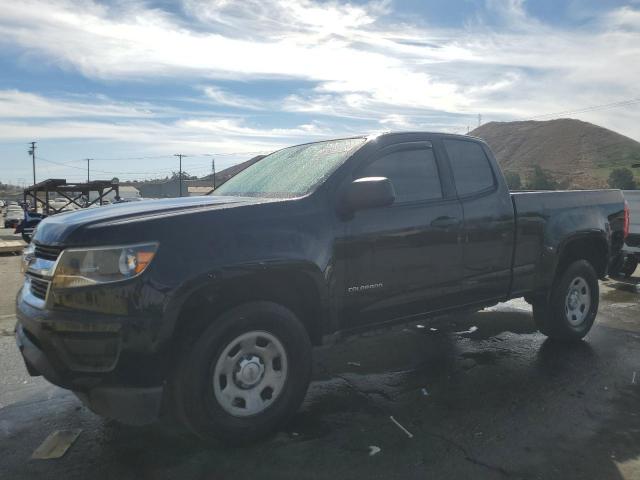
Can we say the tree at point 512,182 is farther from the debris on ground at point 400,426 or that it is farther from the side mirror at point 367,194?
the debris on ground at point 400,426

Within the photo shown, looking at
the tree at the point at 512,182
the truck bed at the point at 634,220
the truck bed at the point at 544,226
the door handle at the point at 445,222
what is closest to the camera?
the door handle at the point at 445,222

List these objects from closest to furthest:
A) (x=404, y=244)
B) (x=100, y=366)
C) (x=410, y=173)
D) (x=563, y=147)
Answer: (x=100, y=366)
(x=404, y=244)
(x=410, y=173)
(x=563, y=147)

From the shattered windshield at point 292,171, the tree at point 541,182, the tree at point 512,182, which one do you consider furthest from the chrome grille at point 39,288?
the tree at point 541,182

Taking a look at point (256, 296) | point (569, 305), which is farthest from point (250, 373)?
point (569, 305)

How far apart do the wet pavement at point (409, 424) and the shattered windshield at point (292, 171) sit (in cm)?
118

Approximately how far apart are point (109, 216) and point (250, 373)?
1234 mm

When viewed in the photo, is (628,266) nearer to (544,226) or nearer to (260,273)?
(544,226)

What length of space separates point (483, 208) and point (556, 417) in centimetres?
171

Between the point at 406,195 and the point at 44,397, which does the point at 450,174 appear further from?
the point at 44,397

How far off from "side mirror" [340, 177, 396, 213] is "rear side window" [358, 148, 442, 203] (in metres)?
0.37

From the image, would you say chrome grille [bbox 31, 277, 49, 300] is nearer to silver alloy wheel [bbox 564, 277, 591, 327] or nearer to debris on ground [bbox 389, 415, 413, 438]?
debris on ground [bbox 389, 415, 413, 438]

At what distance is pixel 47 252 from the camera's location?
3150mm

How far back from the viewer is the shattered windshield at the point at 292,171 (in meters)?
3.91

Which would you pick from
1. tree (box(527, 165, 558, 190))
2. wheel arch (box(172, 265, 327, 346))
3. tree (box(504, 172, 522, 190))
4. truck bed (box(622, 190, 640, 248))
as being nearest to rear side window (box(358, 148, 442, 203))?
wheel arch (box(172, 265, 327, 346))
